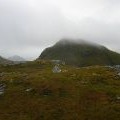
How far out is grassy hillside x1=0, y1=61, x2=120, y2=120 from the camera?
2793 inches

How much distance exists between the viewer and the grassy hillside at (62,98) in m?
70.9

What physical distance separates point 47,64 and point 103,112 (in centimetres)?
9720

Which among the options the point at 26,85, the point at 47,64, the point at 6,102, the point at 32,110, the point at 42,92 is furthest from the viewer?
the point at 47,64

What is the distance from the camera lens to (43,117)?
70.2m

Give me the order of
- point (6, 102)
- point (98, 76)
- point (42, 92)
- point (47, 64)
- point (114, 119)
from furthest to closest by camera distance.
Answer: point (47, 64), point (98, 76), point (42, 92), point (6, 102), point (114, 119)

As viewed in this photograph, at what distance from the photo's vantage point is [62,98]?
8106 cm

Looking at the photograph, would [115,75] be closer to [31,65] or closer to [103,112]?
[103,112]

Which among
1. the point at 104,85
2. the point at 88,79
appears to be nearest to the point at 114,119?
the point at 104,85

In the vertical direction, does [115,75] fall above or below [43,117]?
above

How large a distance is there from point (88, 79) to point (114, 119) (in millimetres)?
30704

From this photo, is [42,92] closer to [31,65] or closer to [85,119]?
[85,119]

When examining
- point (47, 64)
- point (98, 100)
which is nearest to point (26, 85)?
point (98, 100)

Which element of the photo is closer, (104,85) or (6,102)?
(6,102)

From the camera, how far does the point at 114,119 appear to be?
6681 cm
